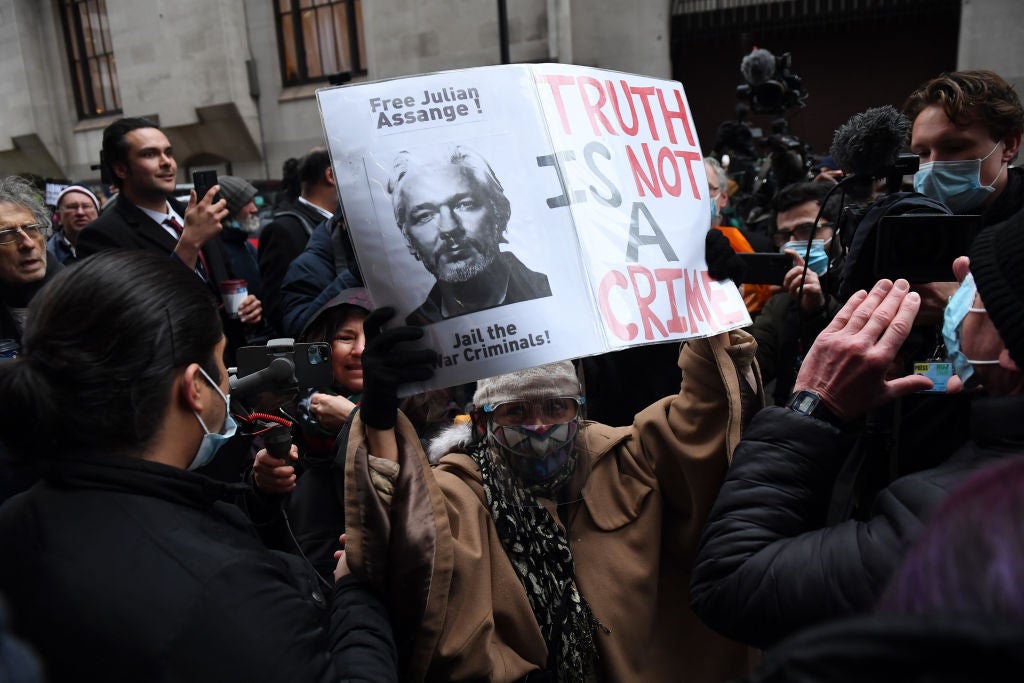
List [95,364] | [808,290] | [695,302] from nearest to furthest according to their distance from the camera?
1. [95,364]
2. [695,302]
3. [808,290]

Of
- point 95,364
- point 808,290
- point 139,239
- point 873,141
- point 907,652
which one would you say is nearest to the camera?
point 907,652

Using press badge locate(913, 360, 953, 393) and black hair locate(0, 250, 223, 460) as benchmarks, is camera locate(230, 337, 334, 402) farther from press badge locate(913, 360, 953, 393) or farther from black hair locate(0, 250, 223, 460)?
press badge locate(913, 360, 953, 393)

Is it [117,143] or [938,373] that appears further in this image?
[117,143]

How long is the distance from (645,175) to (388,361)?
2.36 feet

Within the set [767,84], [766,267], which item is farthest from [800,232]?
[766,267]

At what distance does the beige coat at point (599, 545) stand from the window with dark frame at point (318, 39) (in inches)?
481

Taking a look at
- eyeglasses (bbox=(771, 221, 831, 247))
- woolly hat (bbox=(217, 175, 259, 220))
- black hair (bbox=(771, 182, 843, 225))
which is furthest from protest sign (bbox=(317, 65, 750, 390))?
woolly hat (bbox=(217, 175, 259, 220))

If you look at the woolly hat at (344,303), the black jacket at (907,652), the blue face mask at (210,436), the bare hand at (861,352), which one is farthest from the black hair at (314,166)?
the black jacket at (907,652)

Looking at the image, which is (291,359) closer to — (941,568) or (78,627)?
(78,627)

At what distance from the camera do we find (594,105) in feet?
5.49

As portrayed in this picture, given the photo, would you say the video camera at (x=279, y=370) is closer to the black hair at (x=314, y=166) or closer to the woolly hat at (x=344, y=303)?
the woolly hat at (x=344, y=303)

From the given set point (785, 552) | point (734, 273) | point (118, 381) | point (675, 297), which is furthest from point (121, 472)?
point (734, 273)

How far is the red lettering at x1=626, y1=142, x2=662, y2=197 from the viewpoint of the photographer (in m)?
1.70

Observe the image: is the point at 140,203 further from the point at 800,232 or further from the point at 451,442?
the point at 800,232
